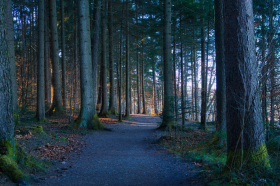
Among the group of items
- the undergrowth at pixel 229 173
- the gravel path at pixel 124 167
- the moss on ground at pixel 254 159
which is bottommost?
the gravel path at pixel 124 167

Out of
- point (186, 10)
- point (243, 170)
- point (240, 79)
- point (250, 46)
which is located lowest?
point (243, 170)

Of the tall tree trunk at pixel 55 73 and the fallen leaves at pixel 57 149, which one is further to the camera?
the tall tree trunk at pixel 55 73

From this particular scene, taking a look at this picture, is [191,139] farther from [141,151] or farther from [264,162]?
[264,162]

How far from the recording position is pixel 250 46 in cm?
→ 357

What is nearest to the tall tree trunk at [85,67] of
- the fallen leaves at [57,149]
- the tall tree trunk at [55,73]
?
the fallen leaves at [57,149]

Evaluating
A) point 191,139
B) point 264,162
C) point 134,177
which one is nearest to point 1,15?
point 134,177

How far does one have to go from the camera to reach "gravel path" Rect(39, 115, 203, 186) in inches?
171

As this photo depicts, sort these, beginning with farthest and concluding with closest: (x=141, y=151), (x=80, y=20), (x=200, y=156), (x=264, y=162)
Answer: (x=80, y=20), (x=141, y=151), (x=200, y=156), (x=264, y=162)

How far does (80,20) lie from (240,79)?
975 centimetres

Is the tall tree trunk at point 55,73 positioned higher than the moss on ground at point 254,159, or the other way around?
the tall tree trunk at point 55,73

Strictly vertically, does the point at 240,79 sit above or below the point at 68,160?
above

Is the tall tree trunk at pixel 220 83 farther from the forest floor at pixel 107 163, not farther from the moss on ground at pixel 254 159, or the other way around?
the moss on ground at pixel 254 159

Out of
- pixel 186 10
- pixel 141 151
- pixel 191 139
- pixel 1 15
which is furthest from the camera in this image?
pixel 186 10

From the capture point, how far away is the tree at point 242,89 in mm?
3424
